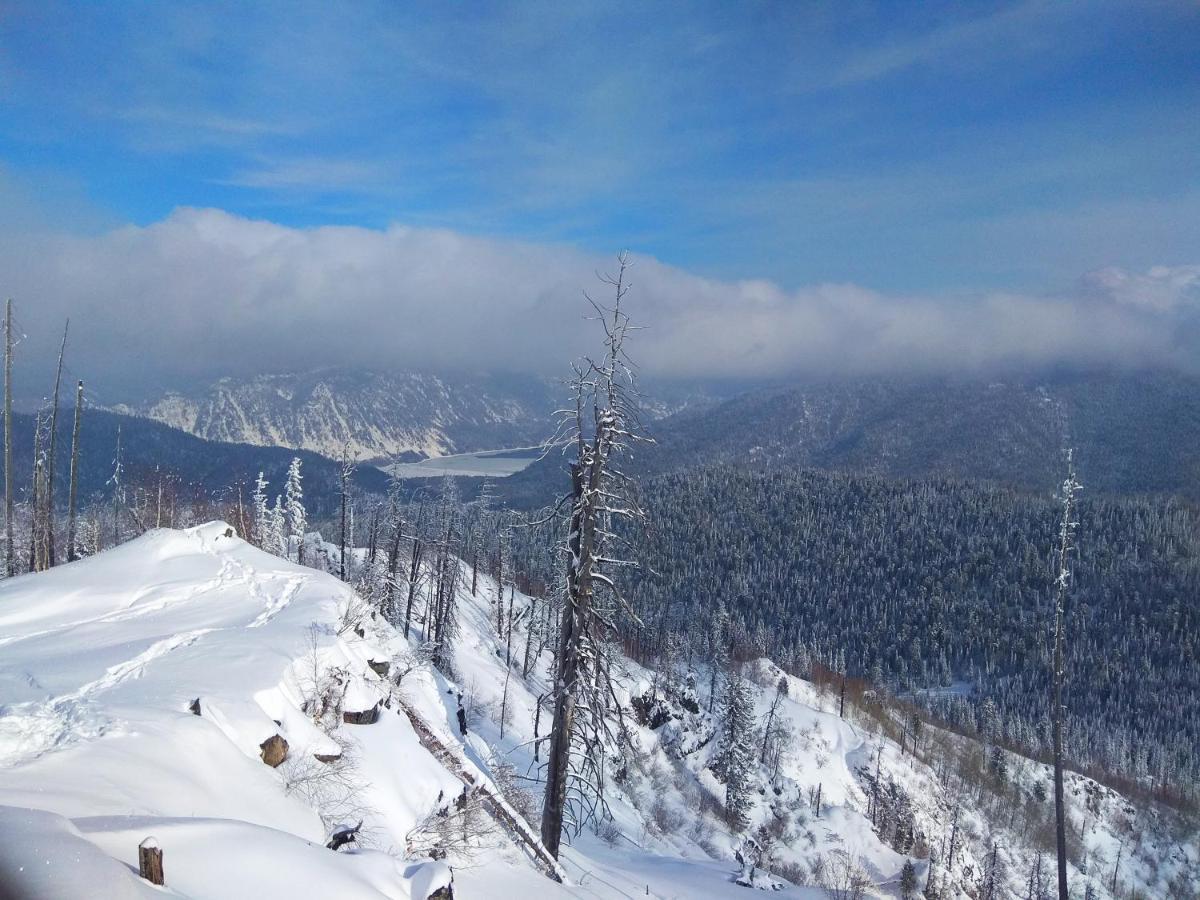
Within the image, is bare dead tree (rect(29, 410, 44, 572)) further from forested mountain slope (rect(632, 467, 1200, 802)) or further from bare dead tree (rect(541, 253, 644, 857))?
forested mountain slope (rect(632, 467, 1200, 802))

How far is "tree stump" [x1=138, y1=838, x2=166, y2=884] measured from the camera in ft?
14.4

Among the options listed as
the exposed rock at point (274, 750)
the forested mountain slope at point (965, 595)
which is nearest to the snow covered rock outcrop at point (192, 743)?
the exposed rock at point (274, 750)

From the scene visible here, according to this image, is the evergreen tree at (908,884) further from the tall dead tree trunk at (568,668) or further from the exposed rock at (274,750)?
the exposed rock at (274,750)

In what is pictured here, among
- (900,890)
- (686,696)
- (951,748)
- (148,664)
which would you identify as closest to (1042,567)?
(951,748)

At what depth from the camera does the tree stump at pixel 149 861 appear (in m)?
4.39

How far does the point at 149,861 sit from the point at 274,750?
622 centimetres

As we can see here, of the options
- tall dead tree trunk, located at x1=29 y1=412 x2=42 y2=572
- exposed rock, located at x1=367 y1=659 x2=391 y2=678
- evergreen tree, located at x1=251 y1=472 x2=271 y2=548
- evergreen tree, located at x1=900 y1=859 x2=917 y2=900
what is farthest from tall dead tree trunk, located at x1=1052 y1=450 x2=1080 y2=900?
evergreen tree, located at x1=251 y1=472 x2=271 y2=548

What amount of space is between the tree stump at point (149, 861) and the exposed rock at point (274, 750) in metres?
6.03

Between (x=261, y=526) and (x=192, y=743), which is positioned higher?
(x=192, y=743)

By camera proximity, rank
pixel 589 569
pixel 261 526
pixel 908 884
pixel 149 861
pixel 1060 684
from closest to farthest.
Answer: pixel 149 861, pixel 589 569, pixel 1060 684, pixel 908 884, pixel 261 526

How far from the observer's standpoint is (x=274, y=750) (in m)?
10.0

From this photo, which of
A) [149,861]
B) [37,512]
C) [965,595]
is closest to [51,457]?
[37,512]

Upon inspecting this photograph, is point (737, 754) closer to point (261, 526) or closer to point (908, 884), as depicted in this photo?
point (908, 884)

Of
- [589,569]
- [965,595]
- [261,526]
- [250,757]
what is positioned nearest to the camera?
[250,757]
